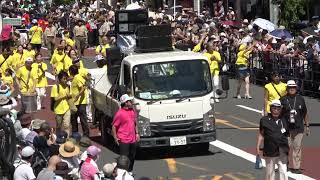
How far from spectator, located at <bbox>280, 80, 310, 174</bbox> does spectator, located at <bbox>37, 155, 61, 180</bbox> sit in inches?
236

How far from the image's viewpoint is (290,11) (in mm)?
37812

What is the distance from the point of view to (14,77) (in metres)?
27.8

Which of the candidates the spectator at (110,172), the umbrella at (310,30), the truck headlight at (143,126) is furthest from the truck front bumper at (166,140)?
the umbrella at (310,30)

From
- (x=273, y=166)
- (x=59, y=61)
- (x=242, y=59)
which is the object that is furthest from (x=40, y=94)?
(x=273, y=166)

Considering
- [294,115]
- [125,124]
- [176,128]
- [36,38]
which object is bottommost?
[36,38]

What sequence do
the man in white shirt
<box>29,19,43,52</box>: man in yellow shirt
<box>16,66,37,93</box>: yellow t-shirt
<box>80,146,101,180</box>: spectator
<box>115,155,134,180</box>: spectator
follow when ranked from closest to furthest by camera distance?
the man in white shirt → <box>115,155,134,180</box>: spectator → <box>80,146,101,180</box>: spectator → <box>16,66,37,93</box>: yellow t-shirt → <box>29,19,43,52</box>: man in yellow shirt

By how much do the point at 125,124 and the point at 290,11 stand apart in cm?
2107

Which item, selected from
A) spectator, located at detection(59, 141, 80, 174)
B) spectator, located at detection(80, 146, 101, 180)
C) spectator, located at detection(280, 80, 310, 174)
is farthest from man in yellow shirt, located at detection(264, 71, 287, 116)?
spectator, located at detection(80, 146, 101, 180)

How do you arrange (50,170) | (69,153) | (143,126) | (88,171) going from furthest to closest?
(143,126), (69,153), (88,171), (50,170)

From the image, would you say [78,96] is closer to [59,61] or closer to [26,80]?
[26,80]

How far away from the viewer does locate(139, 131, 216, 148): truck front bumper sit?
1983 cm

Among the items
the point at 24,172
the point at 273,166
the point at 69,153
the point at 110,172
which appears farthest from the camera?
the point at 273,166

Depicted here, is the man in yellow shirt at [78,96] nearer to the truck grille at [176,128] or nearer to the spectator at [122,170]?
the truck grille at [176,128]

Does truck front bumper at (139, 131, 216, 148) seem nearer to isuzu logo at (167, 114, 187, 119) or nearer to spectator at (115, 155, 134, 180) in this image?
isuzu logo at (167, 114, 187, 119)
